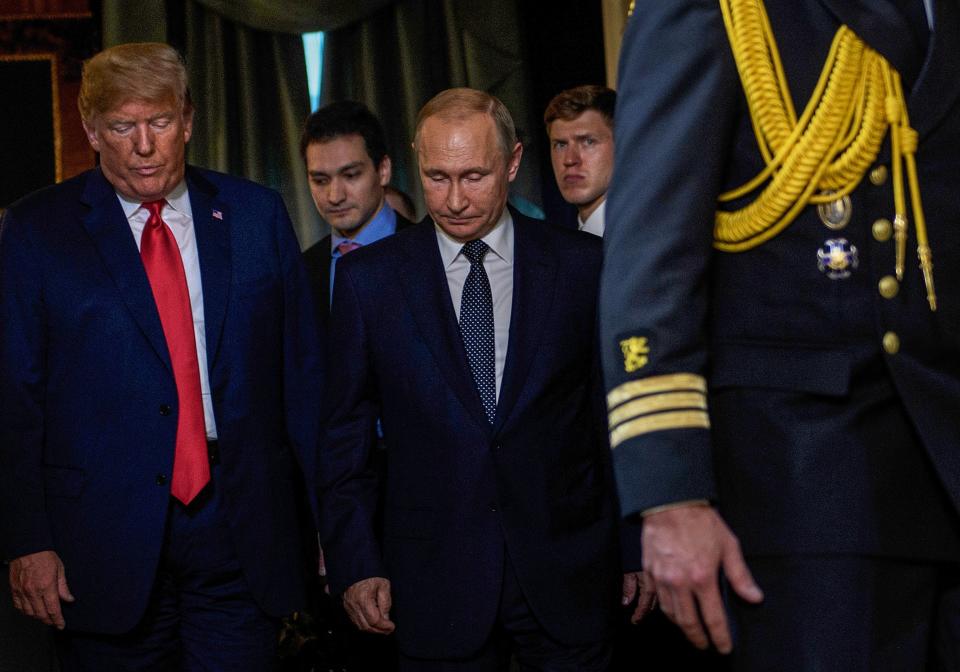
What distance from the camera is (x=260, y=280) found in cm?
292

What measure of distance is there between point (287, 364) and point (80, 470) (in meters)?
0.49

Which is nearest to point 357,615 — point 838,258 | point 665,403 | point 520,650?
point 520,650

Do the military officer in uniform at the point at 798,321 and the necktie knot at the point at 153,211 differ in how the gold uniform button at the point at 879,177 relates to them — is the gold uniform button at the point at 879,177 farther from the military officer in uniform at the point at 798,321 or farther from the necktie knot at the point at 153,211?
the necktie knot at the point at 153,211

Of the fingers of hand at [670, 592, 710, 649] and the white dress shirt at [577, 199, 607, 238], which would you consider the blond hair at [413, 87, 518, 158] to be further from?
the fingers of hand at [670, 592, 710, 649]

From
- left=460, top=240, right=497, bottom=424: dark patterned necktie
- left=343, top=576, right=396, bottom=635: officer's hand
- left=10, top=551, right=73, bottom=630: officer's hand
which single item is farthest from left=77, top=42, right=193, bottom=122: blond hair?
left=343, top=576, right=396, bottom=635: officer's hand

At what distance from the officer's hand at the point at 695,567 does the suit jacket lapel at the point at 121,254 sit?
1.53m

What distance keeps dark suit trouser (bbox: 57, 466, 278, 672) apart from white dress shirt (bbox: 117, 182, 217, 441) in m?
0.17

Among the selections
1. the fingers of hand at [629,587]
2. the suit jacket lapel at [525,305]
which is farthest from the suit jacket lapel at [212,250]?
the fingers of hand at [629,587]

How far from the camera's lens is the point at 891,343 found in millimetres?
1508

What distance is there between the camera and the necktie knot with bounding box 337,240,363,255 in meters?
4.17

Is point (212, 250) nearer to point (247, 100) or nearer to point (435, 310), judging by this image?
point (435, 310)

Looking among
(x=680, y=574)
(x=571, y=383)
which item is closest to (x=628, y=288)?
(x=680, y=574)

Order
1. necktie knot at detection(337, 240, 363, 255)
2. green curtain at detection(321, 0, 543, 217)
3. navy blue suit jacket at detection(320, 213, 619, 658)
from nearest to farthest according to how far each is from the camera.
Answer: navy blue suit jacket at detection(320, 213, 619, 658) < necktie knot at detection(337, 240, 363, 255) < green curtain at detection(321, 0, 543, 217)

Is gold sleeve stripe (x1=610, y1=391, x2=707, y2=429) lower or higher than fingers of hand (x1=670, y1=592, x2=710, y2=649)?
higher
